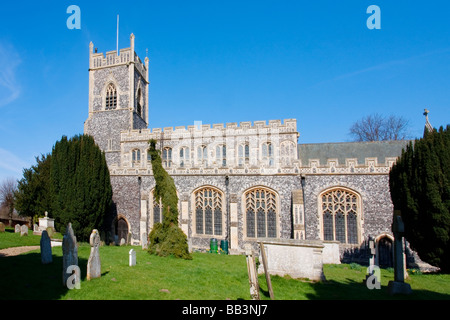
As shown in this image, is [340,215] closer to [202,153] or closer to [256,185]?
[256,185]

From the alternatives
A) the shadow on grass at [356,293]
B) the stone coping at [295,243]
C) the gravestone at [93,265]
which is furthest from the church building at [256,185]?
the gravestone at [93,265]

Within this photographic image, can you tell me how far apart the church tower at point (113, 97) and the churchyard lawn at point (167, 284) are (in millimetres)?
16651

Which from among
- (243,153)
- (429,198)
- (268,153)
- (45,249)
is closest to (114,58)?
(243,153)

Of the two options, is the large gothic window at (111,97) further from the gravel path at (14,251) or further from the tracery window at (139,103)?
the gravel path at (14,251)

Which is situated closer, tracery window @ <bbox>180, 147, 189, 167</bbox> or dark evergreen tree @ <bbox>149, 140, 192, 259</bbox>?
dark evergreen tree @ <bbox>149, 140, 192, 259</bbox>

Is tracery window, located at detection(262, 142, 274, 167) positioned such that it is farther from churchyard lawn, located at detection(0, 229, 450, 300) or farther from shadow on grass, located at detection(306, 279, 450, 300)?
shadow on grass, located at detection(306, 279, 450, 300)

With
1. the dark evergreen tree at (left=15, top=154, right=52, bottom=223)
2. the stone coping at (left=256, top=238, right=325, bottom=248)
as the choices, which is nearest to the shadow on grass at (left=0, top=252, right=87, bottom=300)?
the stone coping at (left=256, top=238, right=325, bottom=248)

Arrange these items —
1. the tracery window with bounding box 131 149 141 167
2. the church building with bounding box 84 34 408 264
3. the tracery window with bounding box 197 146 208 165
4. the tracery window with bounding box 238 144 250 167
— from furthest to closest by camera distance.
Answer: the tracery window with bounding box 131 149 141 167, the tracery window with bounding box 197 146 208 165, the tracery window with bounding box 238 144 250 167, the church building with bounding box 84 34 408 264

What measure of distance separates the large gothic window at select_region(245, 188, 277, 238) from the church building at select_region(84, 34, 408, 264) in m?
0.06

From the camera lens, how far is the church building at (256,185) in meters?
16.7

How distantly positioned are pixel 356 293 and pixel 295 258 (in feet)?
7.16

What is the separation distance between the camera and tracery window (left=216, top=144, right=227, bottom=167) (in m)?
23.2

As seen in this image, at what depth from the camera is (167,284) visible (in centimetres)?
827

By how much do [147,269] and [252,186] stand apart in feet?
32.1
